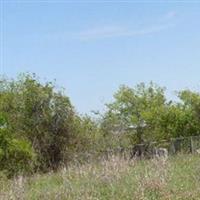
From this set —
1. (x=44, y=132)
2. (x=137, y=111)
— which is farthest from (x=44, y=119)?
(x=137, y=111)

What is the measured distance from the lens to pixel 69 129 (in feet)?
62.7

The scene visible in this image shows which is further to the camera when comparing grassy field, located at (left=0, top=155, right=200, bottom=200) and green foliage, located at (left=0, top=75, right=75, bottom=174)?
green foliage, located at (left=0, top=75, right=75, bottom=174)

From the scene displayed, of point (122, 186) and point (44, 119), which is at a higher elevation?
point (44, 119)

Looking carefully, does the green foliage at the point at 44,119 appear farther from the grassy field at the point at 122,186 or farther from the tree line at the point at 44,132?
the grassy field at the point at 122,186

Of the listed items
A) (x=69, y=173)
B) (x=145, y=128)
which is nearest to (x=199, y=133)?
(x=145, y=128)

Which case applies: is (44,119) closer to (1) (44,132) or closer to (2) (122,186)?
(1) (44,132)

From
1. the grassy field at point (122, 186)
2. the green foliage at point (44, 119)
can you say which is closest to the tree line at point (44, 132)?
the green foliage at point (44, 119)

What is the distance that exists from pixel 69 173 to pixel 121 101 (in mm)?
19697

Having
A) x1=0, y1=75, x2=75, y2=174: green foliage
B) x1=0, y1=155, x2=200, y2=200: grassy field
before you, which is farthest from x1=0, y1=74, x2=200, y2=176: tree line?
x1=0, y1=155, x2=200, y2=200: grassy field

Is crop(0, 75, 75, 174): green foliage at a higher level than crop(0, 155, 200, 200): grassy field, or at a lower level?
higher

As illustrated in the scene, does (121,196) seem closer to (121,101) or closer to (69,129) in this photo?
(69,129)

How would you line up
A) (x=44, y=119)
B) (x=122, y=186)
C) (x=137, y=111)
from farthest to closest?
1. (x=137, y=111)
2. (x=44, y=119)
3. (x=122, y=186)

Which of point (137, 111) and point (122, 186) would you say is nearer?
point (122, 186)

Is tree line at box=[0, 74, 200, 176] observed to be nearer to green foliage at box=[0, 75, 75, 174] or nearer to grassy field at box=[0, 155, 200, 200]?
green foliage at box=[0, 75, 75, 174]
